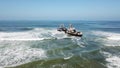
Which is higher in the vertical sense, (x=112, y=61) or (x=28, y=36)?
(x=112, y=61)

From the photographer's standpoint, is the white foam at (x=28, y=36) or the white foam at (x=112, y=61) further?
the white foam at (x=28, y=36)

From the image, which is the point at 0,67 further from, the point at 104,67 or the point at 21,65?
the point at 104,67

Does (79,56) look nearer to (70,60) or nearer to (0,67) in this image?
(70,60)

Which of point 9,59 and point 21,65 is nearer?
point 21,65

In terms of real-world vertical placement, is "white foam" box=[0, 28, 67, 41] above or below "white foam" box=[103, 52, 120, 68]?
below

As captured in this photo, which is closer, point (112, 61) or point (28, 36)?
point (112, 61)

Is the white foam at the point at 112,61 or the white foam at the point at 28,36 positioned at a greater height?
the white foam at the point at 112,61

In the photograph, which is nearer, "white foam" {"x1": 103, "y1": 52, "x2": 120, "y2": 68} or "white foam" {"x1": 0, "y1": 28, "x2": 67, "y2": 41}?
"white foam" {"x1": 103, "y1": 52, "x2": 120, "y2": 68}

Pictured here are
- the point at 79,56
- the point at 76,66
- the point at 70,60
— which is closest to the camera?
the point at 76,66

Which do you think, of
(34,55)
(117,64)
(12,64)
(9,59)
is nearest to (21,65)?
(12,64)

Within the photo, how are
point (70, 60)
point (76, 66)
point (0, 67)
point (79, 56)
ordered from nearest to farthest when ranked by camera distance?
point (0, 67) → point (76, 66) → point (70, 60) → point (79, 56)
